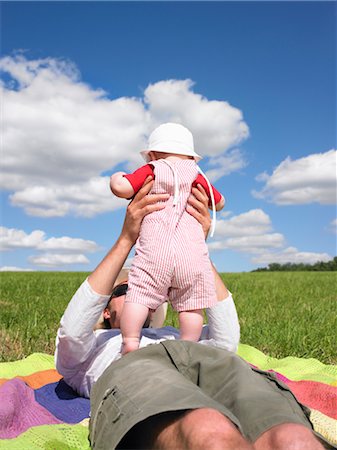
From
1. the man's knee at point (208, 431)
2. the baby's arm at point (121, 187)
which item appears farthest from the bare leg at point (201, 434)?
the baby's arm at point (121, 187)

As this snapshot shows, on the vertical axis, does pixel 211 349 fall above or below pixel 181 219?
below

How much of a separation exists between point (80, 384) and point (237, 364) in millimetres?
1345

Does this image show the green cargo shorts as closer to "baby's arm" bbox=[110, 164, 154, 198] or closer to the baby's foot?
the baby's foot

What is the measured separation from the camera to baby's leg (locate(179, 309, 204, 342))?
10.5 feet

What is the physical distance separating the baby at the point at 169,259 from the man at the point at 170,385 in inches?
2.6

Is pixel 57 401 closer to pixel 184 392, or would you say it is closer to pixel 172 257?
pixel 172 257

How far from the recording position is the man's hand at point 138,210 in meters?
3.19

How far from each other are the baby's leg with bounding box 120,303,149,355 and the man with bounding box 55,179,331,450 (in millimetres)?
156

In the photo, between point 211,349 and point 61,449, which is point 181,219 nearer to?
point 211,349

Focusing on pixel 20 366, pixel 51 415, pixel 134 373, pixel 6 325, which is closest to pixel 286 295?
pixel 6 325

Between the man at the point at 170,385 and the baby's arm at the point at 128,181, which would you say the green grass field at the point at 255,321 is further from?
the baby's arm at the point at 128,181

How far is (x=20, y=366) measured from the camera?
4.10m

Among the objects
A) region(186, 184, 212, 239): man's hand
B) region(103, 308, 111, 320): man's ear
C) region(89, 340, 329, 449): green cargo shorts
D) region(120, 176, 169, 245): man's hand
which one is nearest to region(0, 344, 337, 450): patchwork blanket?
region(89, 340, 329, 449): green cargo shorts

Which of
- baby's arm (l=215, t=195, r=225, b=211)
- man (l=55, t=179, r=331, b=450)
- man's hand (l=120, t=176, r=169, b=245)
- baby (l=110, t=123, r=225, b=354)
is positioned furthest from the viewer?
baby's arm (l=215, t=195, r=225, b=211)
